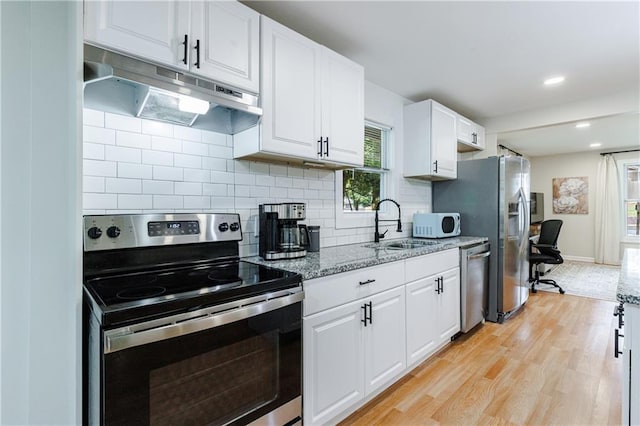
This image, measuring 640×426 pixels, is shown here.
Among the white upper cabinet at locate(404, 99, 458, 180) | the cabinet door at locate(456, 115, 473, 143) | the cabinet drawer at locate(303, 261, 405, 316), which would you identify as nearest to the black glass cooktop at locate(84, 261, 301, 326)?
the cabinet drawer at locate(303, 261, 405, 316)

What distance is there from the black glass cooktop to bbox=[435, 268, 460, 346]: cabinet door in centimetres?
160

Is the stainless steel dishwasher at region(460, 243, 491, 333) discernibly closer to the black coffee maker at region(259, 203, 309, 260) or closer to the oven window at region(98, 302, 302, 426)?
the black coffee maker at region(259, 203, 309, 260)

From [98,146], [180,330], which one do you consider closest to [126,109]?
[98,146]

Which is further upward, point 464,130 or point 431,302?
point 464,130

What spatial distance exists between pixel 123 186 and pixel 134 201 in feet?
0.28

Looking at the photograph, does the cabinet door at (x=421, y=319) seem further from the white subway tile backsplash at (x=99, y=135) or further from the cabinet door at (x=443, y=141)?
the white subway tile backsplash at (x=99, y=135)

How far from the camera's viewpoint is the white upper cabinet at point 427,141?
322 centimetres

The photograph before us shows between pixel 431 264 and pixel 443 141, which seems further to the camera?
pixel 443 141

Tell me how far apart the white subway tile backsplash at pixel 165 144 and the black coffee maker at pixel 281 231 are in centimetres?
58

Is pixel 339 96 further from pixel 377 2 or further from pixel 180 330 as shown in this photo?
pixel 180 330

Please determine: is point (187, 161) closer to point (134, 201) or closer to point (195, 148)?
point (195, 148)

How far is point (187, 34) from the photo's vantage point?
148 cm

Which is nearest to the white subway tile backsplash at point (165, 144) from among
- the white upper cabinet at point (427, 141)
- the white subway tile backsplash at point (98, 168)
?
the white subway tile backsplash at point (98, 168)

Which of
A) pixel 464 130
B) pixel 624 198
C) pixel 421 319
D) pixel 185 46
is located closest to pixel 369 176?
pixel 421 319
